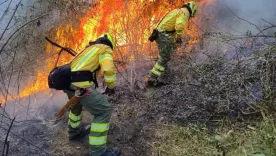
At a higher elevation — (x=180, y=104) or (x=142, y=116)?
(x=180, y=104)

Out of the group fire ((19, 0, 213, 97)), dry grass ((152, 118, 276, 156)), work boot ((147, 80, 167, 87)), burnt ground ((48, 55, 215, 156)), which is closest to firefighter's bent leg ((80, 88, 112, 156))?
burnt ground ((48, 55, 215, 156))

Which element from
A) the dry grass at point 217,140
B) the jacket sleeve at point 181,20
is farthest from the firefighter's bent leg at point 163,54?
the dry grass at point 217,140

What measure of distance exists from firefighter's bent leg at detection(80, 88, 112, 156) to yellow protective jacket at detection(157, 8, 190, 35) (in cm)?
284

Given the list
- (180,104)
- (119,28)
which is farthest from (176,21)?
(180,104)

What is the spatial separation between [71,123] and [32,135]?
670 mm

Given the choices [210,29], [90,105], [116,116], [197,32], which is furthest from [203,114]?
[210,29]

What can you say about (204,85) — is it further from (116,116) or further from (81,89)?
(81,89)

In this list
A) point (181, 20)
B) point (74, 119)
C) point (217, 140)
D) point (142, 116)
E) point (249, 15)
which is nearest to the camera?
point (217, 140)

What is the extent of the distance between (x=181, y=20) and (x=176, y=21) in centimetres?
11

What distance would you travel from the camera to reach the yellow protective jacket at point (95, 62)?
4.25 m

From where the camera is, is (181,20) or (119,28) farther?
(119,28)

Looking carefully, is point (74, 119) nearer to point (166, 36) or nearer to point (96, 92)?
point (96, 92)

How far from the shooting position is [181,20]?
6.39m

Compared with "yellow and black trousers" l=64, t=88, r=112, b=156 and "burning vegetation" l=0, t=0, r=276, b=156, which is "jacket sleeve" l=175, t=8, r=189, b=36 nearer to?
"burning vegetation" l=0, t=0, r=276, b=156
